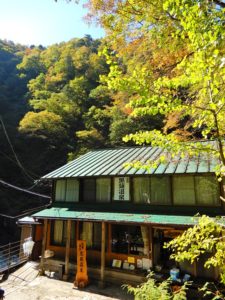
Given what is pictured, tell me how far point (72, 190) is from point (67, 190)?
406 mm

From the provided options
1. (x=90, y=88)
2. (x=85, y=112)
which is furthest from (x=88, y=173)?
(x=90, y=88)

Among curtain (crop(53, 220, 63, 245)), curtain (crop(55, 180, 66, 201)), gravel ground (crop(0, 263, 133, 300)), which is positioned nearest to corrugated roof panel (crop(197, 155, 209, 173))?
gravel ground (crop(0, 263, 133, 300))

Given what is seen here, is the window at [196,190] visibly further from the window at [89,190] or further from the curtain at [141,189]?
the window at [89,190]

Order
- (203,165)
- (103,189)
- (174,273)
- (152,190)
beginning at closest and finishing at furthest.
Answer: (174,273) < (203,165) < (152,190) < (103,189)

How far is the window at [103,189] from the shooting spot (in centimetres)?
1420

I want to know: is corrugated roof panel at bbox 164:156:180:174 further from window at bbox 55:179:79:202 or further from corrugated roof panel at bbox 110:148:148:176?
window at bbox 55:179:79:202

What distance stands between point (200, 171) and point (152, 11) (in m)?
6.95

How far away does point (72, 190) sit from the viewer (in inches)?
611

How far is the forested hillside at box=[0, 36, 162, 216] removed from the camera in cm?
3228

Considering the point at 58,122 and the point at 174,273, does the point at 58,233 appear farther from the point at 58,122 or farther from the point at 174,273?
the point at 58,122

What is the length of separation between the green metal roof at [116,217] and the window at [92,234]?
1438mm

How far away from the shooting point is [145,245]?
1257 centimetres

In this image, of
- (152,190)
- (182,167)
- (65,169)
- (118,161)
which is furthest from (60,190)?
(182,167)

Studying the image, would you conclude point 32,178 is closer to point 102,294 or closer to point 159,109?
point 102,294
